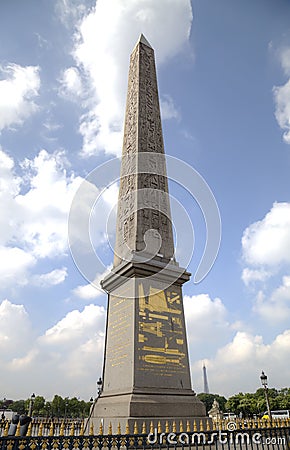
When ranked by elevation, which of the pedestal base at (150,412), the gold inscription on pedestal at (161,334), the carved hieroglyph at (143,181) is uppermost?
the carved hieroglyph at (143,181)

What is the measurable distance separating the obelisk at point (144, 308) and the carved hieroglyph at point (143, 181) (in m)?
0.04

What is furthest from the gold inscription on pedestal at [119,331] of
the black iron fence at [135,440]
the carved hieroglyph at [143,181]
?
the black iron fence at [135,440]

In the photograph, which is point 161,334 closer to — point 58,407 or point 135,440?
point 135,440

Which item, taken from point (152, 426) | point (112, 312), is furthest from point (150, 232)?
point (152, 426)

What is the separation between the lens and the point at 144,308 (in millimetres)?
9250

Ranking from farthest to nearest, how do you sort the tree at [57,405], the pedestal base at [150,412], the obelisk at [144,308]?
the tree at [57,405] < the obelisk at [144,308] < the pedestal base at [150,412]

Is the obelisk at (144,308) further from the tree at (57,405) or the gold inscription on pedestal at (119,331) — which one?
the tree at (57,405)

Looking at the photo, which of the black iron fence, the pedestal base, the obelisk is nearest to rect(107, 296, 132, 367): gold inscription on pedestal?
the obelisk

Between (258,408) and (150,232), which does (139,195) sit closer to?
(150,232)

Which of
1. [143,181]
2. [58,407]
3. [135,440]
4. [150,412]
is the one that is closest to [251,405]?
[58,407]

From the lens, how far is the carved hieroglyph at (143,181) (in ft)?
36.1

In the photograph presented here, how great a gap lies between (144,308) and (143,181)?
464cm

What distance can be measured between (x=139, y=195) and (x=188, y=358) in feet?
17.2

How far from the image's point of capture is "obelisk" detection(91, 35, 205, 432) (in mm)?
8297
